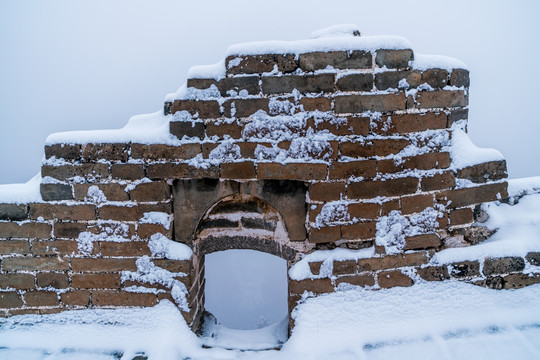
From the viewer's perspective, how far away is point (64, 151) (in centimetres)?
159

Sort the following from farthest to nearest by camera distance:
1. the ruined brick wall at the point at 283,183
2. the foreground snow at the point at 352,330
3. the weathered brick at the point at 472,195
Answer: the weathered brick at the point at 472,195, the ruined brick wall at the point at 283,183, the foreground snow at the point at 352,330

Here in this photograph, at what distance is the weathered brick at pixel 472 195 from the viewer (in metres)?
1.61

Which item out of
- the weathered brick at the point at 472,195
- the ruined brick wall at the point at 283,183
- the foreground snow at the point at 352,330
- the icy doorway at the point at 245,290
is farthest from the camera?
the icy doorway at the point at 245,290

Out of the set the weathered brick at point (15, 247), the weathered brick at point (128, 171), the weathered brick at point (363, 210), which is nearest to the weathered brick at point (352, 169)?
the weathered brick at point (363, 210)

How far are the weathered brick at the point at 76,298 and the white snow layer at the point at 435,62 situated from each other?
1899mm

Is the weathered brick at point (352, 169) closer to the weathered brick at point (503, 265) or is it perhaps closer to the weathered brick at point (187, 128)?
the weathered brick at point (187, 128)

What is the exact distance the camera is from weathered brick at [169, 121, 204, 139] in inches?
60.6

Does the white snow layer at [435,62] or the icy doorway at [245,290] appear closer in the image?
the white snow layer at [435,62]

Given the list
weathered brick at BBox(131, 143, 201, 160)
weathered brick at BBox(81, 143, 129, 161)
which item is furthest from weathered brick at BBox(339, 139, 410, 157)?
weathered brick at BBox(81, 143, 129, 161)

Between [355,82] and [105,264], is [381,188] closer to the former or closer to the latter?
[355,82]

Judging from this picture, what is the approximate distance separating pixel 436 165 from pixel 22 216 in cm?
201

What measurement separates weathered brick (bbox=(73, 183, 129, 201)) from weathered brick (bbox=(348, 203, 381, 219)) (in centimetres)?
107

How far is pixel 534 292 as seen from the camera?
160 centimetres

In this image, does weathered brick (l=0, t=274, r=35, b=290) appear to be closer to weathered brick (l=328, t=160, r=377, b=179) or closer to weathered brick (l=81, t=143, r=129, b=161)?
weathered brick (l=81, t=143, r=129, b=161)
